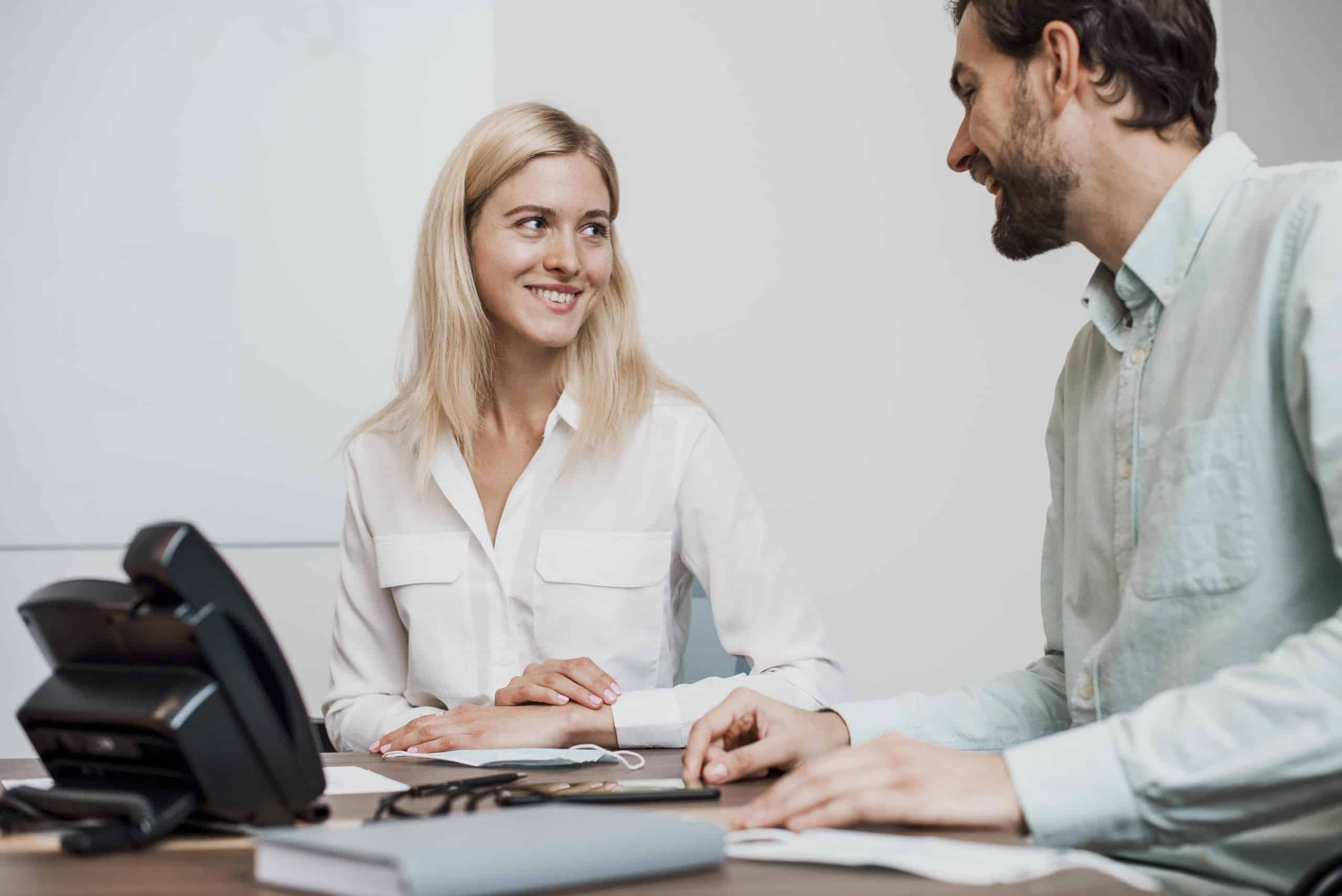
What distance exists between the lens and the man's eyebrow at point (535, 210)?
2.27 meters

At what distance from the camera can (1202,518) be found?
1.20 metres

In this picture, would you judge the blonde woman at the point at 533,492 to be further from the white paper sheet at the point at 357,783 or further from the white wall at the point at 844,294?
the white wall at the point at 844,294

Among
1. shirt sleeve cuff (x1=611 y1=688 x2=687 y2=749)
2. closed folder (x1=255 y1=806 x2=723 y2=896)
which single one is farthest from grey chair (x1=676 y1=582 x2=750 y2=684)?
closed folder (x1=255 y1=806 x2=723 y2=896)

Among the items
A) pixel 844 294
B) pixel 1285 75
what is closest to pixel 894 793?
pixel 844 294

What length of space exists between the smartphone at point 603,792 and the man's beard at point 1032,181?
0.76 m

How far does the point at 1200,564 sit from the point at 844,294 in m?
2.09

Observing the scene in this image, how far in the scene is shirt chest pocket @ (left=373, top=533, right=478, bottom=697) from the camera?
6.94 ft

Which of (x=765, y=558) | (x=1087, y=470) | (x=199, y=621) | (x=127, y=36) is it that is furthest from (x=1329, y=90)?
(x=199, y=621)

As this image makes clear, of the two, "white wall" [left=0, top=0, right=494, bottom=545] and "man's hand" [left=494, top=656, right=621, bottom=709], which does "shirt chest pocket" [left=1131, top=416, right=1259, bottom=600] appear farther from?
"white wall" [left=0, top=0, right=494, bottom=545]

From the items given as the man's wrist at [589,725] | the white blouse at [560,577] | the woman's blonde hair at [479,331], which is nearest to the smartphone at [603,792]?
the man's wrist at [589,725]

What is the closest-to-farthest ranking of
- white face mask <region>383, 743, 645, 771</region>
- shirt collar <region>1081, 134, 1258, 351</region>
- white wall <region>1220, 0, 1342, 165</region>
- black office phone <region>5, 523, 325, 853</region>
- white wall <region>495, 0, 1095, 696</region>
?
black office phone <region>5, 523, 325, 853</region> → shirt collar <region>1081, 134, 1258, 351</region> → white face mask <region>383, 743, 645, 771</region> → white wall <region>495, 0, 1095, 696</region> → white wall <region>1220, 0, 1342, 165</region>

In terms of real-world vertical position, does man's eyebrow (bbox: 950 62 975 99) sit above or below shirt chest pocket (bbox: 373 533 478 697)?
above

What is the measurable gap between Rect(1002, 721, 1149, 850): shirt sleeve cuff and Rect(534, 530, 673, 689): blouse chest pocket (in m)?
1.24

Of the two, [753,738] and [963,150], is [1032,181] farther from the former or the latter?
[753,738]
